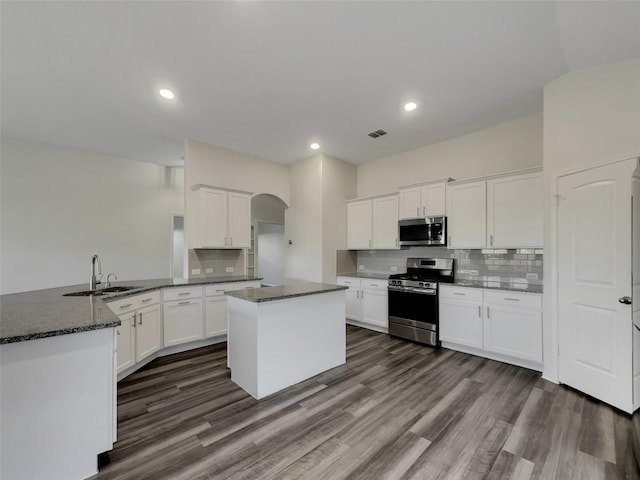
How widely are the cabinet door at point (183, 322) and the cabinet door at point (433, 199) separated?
3.64m

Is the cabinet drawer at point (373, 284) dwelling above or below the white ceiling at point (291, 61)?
below

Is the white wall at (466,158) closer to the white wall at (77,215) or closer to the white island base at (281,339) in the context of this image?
the white island base at (281,339)

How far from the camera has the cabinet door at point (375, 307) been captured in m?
4.48

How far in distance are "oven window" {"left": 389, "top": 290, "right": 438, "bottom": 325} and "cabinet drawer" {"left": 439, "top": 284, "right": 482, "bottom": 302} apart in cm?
14

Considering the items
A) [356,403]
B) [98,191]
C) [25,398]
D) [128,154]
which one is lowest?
[356,403]

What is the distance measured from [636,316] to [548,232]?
0.98 m

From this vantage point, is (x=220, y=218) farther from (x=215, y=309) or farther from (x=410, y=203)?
(x=410, y=203)

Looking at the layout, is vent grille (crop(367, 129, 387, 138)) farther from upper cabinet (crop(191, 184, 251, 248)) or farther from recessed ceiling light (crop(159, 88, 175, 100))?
recessed ceiling light (crop(159, 88, 175, 100))

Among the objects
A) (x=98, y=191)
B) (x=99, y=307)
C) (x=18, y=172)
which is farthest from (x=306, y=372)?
(x=18, y=172)

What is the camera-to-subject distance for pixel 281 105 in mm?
3314

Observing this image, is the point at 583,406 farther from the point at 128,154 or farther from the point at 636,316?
the point at 128,154

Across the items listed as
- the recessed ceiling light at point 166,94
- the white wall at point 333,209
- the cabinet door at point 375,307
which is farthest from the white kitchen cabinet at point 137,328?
the cabinet door at point 375,307

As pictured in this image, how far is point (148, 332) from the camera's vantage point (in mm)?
3232

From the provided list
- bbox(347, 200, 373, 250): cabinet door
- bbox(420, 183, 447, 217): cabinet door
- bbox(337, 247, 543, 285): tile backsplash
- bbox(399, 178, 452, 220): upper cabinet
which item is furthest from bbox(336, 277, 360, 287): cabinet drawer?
bbox(420, 183, 447, 217): cabinet door
